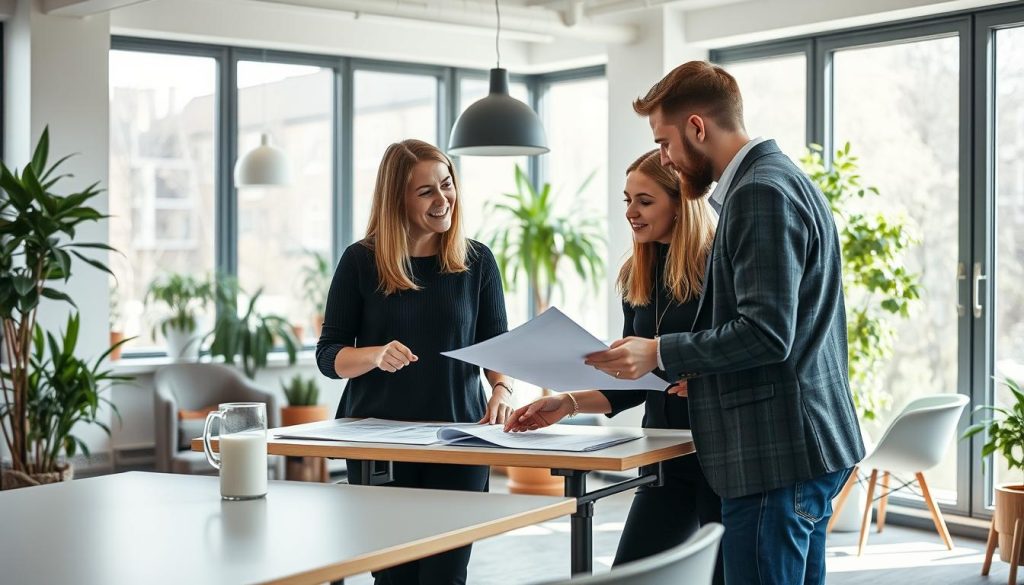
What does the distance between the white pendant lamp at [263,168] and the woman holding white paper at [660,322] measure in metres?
3.82

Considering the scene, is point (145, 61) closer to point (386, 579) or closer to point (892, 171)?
point (892, 171)

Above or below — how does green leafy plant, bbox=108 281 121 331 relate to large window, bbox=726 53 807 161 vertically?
below

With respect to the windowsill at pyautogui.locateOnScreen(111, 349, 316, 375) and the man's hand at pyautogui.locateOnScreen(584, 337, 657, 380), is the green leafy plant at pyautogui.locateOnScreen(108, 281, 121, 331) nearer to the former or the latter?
the windowsill at pyautogui.locateOnScreen(111, 349, 316, 375)

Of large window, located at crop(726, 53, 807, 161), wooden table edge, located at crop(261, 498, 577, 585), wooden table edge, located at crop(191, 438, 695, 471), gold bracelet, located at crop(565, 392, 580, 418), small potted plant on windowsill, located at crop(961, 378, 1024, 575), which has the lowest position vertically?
small potted plant on windowsill, located at crop(961, 378, 1024, 575)

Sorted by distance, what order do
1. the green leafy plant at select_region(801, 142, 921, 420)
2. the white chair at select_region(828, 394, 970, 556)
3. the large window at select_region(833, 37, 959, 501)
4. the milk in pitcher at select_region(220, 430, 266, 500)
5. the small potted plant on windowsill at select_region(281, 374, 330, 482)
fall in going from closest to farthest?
the milk in pitcher at select_region(220, 430, 266, 500), the white chair at select_region(828, 394, 970, 556), the green leafy plant at select_region(801, 142, 921, 420), the large window at select_region(833, 37, 959, 501), the small potted plant on windowsill at select_region(281, 374, 330, 482)

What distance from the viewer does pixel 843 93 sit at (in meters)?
6.02

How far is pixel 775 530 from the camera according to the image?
7.00ft

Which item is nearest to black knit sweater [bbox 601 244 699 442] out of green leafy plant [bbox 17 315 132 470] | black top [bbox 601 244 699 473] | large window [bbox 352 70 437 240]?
black top [bbox 601 244 699 473]

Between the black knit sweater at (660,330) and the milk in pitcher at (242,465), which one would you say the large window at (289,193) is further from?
the milk in pitcher at (242,465)

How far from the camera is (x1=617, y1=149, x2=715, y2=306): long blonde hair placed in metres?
2.68

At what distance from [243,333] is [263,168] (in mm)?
925

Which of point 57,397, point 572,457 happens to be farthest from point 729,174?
point 57,397

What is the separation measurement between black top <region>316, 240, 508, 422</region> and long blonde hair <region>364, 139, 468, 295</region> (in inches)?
1.1

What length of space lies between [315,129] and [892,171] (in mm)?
3319
